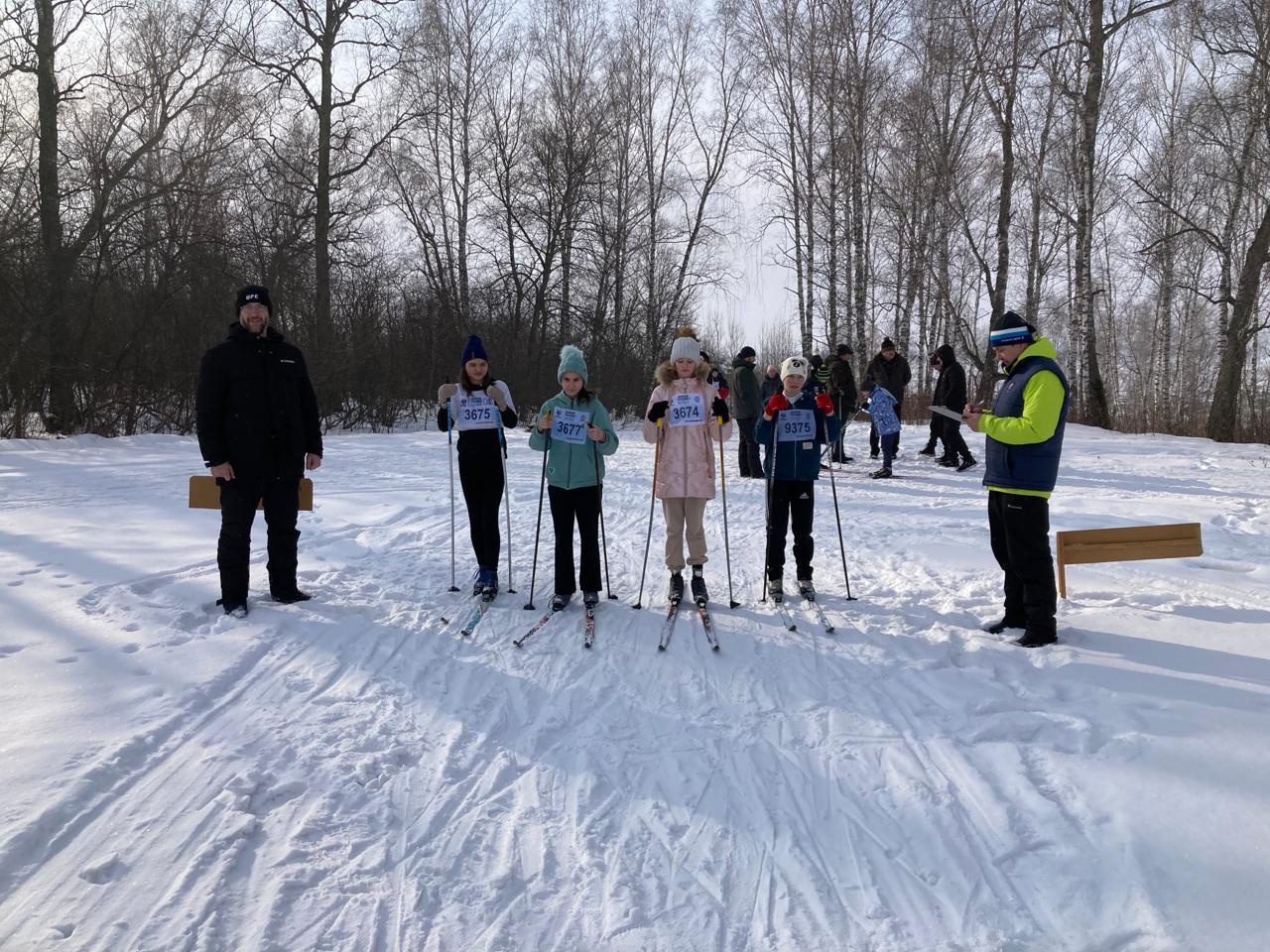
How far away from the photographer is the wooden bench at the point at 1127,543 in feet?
17.6

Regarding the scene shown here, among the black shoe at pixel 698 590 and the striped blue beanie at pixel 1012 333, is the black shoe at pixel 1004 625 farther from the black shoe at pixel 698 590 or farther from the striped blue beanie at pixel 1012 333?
the black shoe at pixel 698 590

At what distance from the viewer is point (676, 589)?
579cm

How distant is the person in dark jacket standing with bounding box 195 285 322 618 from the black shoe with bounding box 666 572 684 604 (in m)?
2.77

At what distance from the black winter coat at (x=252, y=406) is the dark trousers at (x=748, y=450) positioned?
7.59 meters

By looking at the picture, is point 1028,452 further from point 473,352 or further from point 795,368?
point 473,352

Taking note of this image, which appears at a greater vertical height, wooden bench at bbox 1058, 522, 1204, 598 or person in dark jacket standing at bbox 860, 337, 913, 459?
person in dark jacket standing at bbox 860, 337, 913, 459

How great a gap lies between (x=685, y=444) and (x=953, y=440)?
8.10 metres

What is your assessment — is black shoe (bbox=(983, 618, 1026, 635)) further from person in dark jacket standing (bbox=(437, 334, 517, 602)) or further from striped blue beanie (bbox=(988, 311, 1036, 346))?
person in dark jacket standing (bbox=(437, 334, 517, 602))

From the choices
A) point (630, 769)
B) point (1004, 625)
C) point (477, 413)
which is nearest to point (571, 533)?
point (477, 413)

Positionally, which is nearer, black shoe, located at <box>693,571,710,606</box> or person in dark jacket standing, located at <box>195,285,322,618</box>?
person in dark jacket standing, located at <box>195,285,322,618</box>

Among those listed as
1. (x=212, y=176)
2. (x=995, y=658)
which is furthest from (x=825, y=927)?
(x=212, y=176)

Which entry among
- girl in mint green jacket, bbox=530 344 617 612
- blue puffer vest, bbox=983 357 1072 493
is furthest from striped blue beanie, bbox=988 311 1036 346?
girl in mint green jacket, bbox=530 344 617 612

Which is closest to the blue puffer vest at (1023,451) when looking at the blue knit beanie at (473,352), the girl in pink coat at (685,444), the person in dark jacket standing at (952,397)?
the girl in pink coat at (685,444)

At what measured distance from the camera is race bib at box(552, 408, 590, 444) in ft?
18.9
